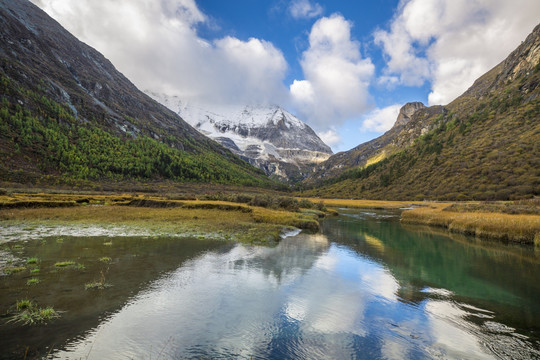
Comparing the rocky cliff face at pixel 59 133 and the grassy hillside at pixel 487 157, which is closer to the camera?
the grassy hillside at pixel 487 157

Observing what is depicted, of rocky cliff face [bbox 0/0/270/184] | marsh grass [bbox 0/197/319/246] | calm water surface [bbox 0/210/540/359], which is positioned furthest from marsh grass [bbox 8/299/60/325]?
rocky cliff face [bbox 0/0/270/184]

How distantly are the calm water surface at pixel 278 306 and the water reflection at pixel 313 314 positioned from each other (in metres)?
0.06

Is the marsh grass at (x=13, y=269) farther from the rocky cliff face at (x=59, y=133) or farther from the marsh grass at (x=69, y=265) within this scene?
the rocky cliff face at (x=59, y=133)

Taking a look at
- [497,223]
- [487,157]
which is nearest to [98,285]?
[497,223]

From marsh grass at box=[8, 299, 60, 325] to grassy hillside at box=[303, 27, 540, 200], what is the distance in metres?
97.6

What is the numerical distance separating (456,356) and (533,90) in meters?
194

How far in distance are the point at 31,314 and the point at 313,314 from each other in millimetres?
11537

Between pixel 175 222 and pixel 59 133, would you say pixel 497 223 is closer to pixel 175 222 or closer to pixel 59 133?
pixel 175 222

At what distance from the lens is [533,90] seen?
140000 millimetres

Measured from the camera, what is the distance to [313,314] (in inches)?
496

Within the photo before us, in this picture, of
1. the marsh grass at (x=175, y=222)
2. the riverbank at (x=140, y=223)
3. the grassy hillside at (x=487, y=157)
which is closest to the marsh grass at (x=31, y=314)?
the marsh grass at (x=175, y=222)

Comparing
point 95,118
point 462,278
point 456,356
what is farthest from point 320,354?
point 95,118

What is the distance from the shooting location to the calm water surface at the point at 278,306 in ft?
30.9

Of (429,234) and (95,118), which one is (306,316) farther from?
(95,118)
